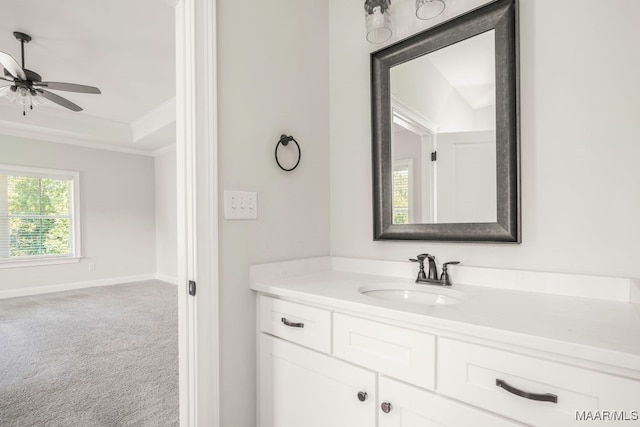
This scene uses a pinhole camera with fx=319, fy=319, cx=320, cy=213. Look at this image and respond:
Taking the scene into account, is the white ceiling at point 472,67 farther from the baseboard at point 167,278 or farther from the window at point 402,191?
the baseboard at point 167,278

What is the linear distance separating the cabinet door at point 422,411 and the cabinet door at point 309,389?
0.16 ft

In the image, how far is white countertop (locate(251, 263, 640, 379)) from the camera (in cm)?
69

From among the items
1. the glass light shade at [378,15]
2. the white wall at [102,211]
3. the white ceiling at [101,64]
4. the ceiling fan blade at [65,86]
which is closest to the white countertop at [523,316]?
the glass light shade at [378,15]

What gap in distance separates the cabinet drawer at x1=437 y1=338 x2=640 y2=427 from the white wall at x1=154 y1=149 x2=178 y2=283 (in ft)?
17.8

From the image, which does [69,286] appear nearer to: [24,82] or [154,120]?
[154,120]

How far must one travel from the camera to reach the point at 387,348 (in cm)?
100

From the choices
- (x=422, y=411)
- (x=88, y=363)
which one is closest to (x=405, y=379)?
(x=422, y=411)

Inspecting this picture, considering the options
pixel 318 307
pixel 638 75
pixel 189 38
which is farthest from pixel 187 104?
pixel 638 75

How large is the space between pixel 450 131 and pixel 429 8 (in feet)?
1.80

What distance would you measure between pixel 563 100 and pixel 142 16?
283 cm

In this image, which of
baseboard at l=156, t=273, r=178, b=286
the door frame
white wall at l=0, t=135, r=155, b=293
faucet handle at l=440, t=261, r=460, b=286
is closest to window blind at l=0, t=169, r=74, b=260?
white wall at l=0, t=135, r=155, b=293

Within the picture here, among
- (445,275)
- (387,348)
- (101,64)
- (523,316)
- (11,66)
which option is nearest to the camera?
(523,316)

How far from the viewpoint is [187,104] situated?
123 cm

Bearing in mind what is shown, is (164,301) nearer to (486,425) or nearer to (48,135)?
(48,135)
